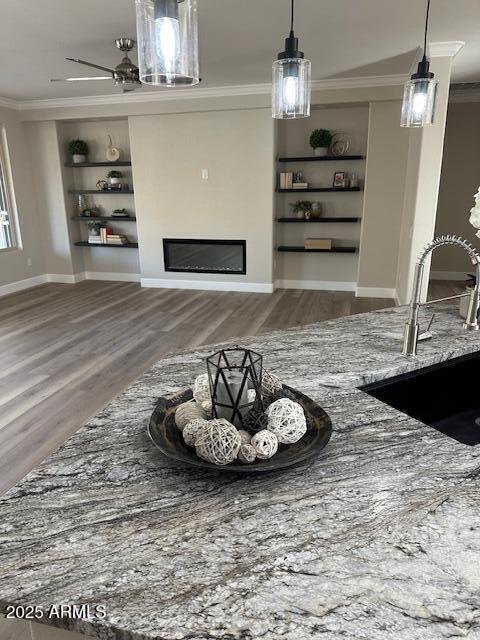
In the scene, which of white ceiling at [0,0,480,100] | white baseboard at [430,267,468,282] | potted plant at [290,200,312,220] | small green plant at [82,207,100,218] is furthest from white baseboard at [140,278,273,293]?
white baseboard at [430,267,468,282]

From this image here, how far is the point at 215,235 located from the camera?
21.4ft

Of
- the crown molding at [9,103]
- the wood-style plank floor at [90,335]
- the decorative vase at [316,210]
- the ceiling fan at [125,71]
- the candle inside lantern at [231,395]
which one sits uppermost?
the crown molding at [9,103]

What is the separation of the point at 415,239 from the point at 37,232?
18.7ft

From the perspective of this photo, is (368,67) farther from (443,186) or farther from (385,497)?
(385,497)

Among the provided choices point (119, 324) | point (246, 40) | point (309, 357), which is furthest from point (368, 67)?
point (309, 357)

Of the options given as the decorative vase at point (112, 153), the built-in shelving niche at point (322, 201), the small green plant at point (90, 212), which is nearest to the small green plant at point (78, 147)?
the decorative vase at point (112, 153)

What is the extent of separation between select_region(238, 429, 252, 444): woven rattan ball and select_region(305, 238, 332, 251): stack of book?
18.5 feet

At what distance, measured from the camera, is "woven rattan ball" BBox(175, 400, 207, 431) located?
1056mm

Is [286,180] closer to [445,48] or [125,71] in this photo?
[445,48]

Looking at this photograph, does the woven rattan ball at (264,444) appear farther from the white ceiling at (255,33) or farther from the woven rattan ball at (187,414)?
the white ceiling at (255,33)

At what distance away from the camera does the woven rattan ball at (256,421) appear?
100cm

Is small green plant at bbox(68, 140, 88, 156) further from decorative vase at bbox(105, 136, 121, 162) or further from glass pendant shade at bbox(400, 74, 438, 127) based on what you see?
glass pendant shade at bbox(400, 74, 438, 127)

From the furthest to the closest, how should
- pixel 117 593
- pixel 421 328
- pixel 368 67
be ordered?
pixel 368 67 < pixel 421 328 < pixel 117 593

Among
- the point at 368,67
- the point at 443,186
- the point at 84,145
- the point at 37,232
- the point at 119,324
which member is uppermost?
the point at 368,67
